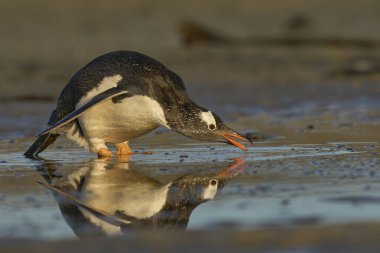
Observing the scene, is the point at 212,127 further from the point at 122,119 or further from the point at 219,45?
the point at 219,45

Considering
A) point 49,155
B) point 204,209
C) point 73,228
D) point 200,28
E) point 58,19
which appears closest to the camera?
point 73,228

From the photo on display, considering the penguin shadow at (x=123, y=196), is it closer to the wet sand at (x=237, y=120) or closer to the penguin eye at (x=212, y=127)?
the wet sand at (x=237, y=120)

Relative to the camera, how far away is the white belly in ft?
23.7

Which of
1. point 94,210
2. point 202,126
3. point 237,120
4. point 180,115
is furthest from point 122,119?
point 237,120

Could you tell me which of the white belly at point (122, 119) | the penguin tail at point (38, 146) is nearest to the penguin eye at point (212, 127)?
the white belly at point (122, 119)

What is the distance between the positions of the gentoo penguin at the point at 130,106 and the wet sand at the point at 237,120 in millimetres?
228

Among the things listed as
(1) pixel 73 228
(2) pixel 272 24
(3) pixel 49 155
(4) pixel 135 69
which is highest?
(2) pixel 272 24

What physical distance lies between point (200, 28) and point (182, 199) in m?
13.0

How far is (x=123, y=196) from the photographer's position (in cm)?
575

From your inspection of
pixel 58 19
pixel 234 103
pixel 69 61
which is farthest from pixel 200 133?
pixel 58 19

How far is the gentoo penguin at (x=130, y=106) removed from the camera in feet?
23.8

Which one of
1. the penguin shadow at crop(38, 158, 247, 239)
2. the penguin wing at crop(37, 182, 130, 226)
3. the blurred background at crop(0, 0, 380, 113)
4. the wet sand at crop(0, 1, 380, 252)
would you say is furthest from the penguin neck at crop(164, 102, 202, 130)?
the blurred background at crop(0, 0, 380, 113)

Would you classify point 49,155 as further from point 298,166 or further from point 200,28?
point 200,28

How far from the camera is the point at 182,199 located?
18.4 ft
